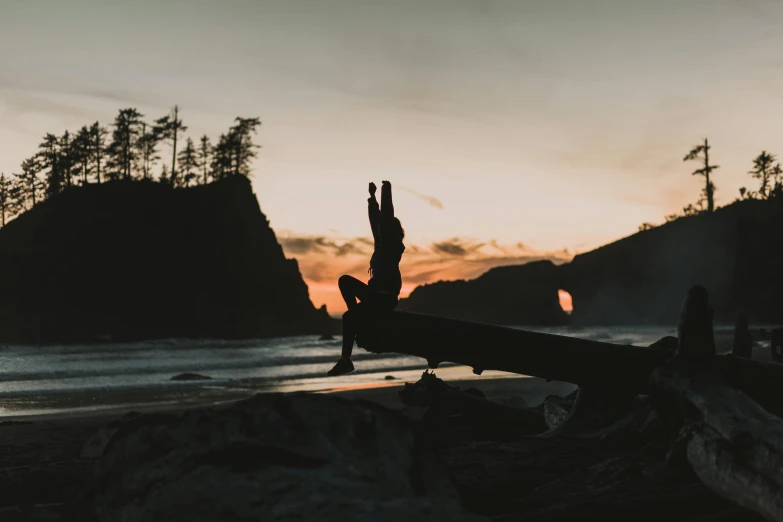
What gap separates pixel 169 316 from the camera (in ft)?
212

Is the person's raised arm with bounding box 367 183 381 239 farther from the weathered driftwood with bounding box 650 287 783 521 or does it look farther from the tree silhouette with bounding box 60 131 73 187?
the tree silhouette with bounding box 60 131 73 187

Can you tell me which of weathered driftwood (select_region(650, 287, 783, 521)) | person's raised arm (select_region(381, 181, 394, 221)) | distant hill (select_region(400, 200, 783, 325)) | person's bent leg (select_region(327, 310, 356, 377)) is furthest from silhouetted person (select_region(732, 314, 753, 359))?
distant hill (select_region(400, 200, 783, 325))

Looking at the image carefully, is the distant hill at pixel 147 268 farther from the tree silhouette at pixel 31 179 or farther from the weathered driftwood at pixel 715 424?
the weathered driftwood at pixel 715 424

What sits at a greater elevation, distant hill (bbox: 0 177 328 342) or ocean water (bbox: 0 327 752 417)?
distant hill (bbox: 0 177 328 342)

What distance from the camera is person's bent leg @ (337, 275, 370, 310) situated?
3.50 meters

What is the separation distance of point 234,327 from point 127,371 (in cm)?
4453

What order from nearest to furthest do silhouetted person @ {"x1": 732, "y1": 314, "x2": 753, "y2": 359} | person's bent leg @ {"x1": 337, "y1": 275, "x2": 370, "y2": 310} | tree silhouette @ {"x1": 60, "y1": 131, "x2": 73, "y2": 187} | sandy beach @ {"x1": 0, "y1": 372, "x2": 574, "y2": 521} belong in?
sandy beach @ {"x1": 0, "y1": 372, "x2": 574, "y2": 521} → person's bent leg @ {"x1": 337, "y1": 275, "x2": 370, "y2": 310} → silhouetted person @ {"x1": 732, "y1": 314, "x2": 753, "y2": 359} → tree silhouette @ {"x1": 60, "y1": 131, "x2": 73, "y2": 187}

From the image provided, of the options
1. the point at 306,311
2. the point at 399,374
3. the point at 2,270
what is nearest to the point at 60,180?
the point at 2,270

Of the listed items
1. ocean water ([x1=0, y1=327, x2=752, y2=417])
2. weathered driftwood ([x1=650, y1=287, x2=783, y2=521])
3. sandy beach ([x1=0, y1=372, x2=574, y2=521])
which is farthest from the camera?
ocean water ([x1=0, y1=327, x2=752, y2=417])

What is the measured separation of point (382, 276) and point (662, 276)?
80611 millimetres

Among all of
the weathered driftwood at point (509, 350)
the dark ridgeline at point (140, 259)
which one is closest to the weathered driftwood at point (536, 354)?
the weathered driftwood at point (509, 350)

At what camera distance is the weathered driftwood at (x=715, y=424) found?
8.88 feet

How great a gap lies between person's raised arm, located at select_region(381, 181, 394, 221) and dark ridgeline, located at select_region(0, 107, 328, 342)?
206 feet

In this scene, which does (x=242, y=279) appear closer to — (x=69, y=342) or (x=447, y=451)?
(x=69, y=342)
